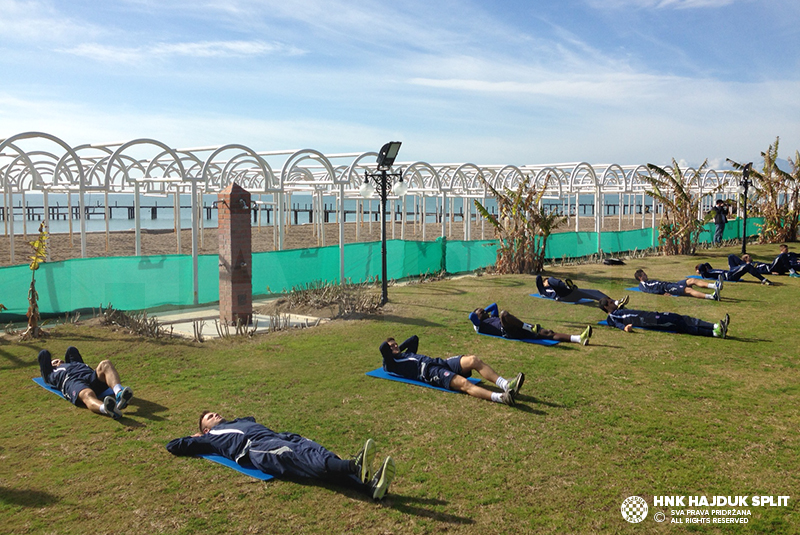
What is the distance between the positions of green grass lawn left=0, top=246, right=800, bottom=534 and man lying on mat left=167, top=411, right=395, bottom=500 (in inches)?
4.2

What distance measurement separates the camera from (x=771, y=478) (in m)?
4.40

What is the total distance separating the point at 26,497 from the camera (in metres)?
4.29

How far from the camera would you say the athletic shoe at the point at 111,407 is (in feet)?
18.9

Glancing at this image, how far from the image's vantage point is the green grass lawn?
400 cm

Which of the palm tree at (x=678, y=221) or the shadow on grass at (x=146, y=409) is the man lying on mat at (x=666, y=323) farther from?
the palm tree at (x=678, y=221)

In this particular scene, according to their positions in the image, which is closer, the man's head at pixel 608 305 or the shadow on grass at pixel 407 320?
the man's head at pixel 608 305

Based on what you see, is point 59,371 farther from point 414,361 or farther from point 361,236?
point 361,236

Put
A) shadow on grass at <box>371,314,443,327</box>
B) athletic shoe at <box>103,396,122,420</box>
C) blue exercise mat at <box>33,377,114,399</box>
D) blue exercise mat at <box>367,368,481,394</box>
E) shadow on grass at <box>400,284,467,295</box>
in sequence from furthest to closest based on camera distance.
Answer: shadow on grass at <box>400,284,467,295</box>
shadow on grass at <box>371,314,443,327</box>
blue exercise mat at <box>367,368,481,394</box>
blue exercise mat at <box>33,377,114,399</box>
athletic shoe at <box>103,396,122,420</box>

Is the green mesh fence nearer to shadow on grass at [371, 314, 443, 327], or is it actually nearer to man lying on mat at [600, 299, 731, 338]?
shadow on grass at [371, 314, 443, 327]

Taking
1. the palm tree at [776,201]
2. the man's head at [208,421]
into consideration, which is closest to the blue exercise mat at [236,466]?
the man's head at [208,421]

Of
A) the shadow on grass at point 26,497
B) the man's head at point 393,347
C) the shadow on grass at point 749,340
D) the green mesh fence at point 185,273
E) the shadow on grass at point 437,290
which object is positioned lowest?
the shadow on grass at point 26,497

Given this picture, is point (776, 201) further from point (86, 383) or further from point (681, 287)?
point (86, 383)

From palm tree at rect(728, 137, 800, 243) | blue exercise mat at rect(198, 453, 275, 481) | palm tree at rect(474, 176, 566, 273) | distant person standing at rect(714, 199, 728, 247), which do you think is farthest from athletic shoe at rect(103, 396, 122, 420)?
palm tree at rect(728, 137, 800, 243)

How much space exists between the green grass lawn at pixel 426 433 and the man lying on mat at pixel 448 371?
0.65 ft
